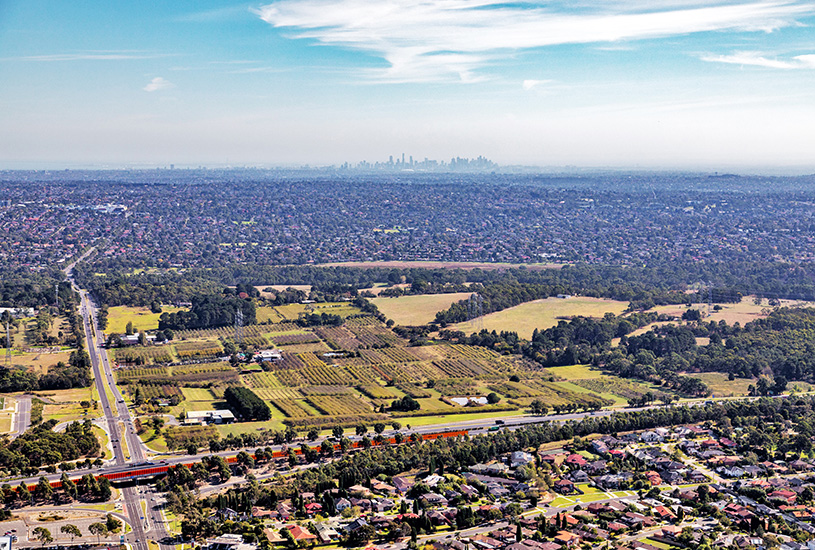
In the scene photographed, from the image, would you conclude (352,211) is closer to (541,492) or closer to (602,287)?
(602,287)

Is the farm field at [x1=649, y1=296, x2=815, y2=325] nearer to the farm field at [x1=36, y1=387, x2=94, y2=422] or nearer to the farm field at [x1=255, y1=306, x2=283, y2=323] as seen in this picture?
the farm field at [x1=255, y1=306, x2=283, y2=323]

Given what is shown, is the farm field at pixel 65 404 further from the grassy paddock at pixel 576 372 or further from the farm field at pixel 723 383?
the farm field at pixel 723 383

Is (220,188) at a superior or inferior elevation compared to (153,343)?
superior

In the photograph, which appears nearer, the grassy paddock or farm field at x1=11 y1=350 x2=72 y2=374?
farm field at x1=11 y1=350 x2=72 y2=374

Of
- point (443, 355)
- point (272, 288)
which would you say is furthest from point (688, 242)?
point (443, 355)

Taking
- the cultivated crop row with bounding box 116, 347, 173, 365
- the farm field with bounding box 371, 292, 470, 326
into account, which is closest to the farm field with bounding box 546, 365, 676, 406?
the farm field with bounding box 371, 292, 470, 326

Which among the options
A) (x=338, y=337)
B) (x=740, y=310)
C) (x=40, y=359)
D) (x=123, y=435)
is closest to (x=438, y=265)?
(x=740, y=310)

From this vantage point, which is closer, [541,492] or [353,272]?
[541,492]
